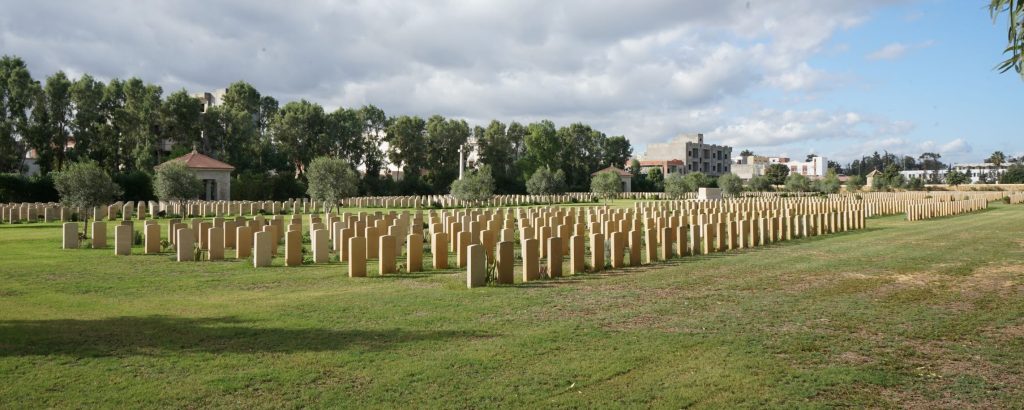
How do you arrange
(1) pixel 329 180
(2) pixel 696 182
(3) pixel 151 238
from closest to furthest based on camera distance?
1. (3) pixel 151 238
2. (1) pixel 329 180
3. (2) pixel 696 182

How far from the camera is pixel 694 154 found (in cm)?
10931

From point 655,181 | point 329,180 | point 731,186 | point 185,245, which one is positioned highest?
point 655,181

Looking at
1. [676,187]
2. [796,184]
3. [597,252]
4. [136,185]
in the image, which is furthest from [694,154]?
[597,252]

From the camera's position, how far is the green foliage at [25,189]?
126ft

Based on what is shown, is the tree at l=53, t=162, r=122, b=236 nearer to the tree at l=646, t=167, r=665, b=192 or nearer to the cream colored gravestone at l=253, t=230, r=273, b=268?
the cream colored gravestone at l=253, t=230, r=273, b=268

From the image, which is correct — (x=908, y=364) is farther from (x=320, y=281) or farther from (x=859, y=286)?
(x=320, y=281)

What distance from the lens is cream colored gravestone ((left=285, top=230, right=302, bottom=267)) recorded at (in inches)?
539

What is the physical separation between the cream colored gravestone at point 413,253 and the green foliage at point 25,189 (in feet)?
121

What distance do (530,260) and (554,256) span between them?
1.88ft

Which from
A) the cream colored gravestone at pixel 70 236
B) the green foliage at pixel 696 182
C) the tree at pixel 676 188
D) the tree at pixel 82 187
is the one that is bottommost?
the cream colored gravestone at pixel 70 236

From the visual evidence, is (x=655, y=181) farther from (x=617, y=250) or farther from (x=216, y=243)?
(x=216, y=243)

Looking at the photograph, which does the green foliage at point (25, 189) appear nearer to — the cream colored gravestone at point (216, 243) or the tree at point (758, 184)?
the cream colored gravestone at point (216, 243)

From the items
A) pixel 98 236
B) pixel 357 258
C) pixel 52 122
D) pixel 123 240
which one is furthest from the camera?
pixel 52 122

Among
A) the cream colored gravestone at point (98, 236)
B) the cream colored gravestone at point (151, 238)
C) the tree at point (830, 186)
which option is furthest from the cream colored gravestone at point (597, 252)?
the tree at point (830, 186)
